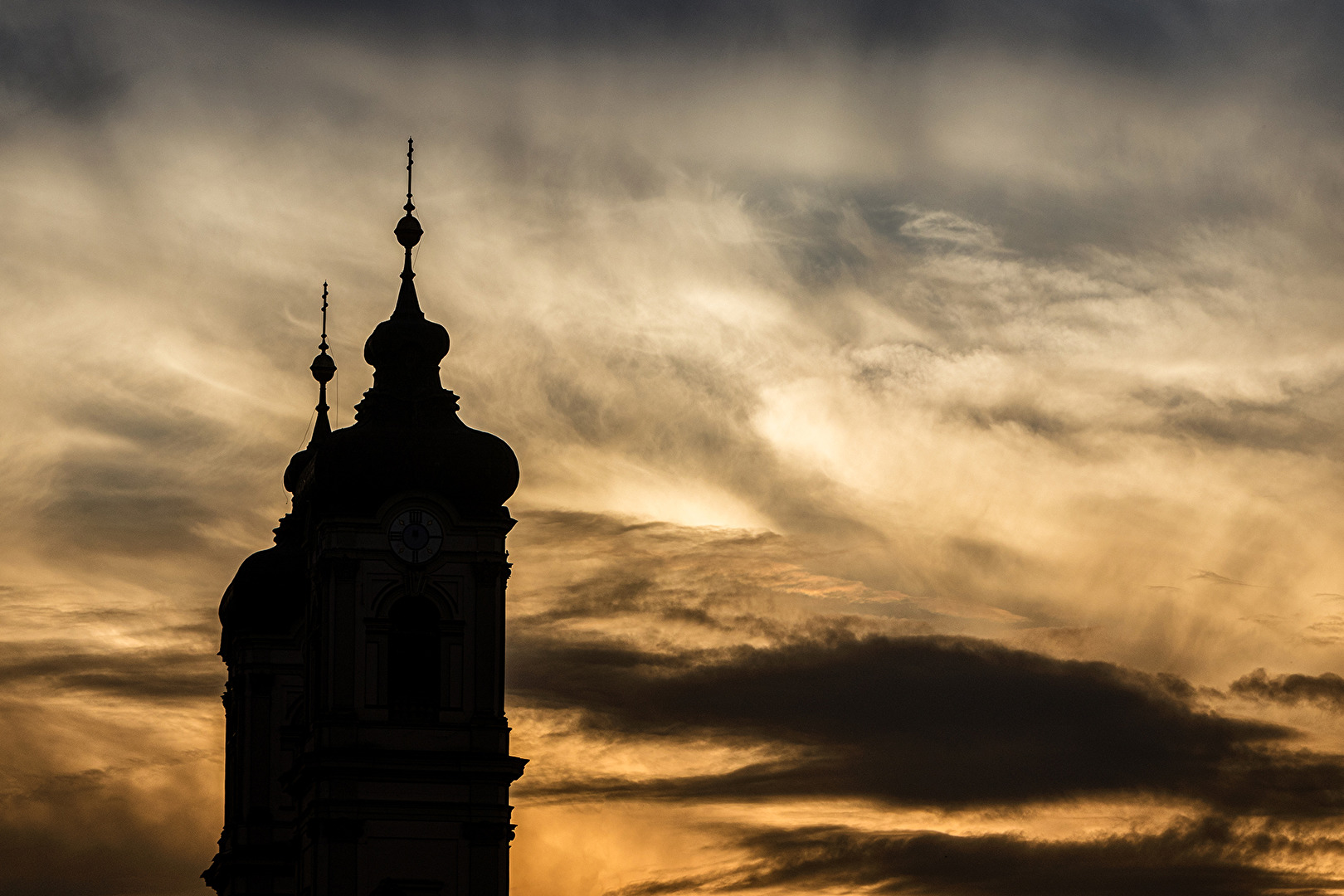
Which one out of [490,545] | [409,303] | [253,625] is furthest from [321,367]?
[490,545]

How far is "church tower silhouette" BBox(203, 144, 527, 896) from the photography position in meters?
61.1

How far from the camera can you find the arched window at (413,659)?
61812 mm

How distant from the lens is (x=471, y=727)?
61.8 m

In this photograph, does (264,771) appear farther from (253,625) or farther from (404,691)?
(404,691)

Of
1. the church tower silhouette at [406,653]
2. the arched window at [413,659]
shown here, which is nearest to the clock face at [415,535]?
the church tower silhouette at [406,653]

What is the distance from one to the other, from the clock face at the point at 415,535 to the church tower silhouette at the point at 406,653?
0.03 metres

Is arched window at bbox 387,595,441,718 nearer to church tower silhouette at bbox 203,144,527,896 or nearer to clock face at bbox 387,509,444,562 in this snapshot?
church tower silhouette at bbox 203,144,527,896

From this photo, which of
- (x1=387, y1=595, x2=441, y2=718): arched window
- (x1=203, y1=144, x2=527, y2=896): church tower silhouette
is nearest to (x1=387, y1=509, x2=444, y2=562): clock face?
(x1=203, y1=144, x2=527, y2=896): church tower silhouette

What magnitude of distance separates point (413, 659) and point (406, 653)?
23 centimetres

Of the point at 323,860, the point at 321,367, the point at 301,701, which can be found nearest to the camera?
Result: the point at 323,860

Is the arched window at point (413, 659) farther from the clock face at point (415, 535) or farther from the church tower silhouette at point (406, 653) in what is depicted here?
the clock face at point (415, 535)

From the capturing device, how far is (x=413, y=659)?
6225cm

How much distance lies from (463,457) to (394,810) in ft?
28.2

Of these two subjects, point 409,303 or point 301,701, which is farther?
point 301,701
